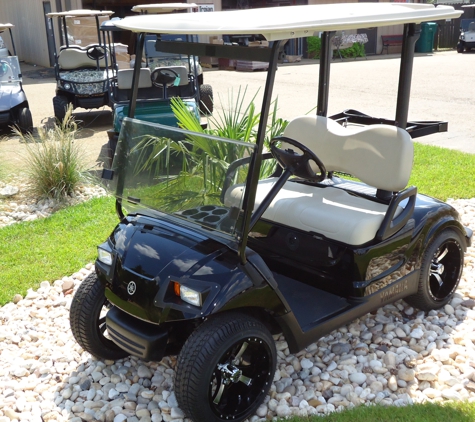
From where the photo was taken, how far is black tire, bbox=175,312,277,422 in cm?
227

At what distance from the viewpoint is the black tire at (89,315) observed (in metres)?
2.71

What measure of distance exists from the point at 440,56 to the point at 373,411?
58.7 ft

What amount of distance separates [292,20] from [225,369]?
4.55ft

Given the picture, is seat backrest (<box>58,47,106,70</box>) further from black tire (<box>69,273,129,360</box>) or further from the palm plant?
black tire (<box>69,273,129,360</box>)

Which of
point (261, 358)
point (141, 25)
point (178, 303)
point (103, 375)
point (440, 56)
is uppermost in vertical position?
point (141, 25)

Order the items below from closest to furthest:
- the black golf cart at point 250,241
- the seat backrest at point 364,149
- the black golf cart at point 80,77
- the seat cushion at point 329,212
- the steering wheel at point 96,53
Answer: the black golf cart at point 250,241
the seat cushion at point 329,212
the seat backrest at point 364,149
the steering wheel at point 96,53
the black golf cart at point 80,77

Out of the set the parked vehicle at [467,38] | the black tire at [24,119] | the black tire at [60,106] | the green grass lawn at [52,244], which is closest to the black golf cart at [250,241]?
the green grass lawn at [52,244]

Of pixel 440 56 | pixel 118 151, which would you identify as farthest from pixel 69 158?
pixel 440 56

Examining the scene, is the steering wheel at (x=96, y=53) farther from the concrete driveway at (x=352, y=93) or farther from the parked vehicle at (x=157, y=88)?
the concrete driveway at (x=352, y=93)

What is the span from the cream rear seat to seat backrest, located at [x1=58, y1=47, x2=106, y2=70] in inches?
253

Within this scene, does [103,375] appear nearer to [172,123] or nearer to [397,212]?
[397,212]

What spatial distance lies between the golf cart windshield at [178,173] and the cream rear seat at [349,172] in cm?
62

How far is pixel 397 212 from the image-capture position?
295 cm

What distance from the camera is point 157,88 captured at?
8.06 m
